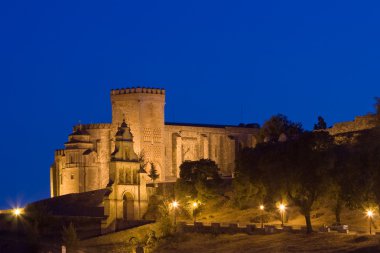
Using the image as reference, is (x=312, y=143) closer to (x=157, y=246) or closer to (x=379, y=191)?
(x=379, y=191)

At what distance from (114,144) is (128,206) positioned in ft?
71.2

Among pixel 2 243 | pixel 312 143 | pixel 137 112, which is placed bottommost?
pixel 2 243

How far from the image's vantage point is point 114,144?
92000 mm

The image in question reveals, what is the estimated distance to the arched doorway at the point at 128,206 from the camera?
70.4 metres

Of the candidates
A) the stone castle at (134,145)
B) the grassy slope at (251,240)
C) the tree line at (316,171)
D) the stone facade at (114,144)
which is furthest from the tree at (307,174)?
the stone facade at (114,144)

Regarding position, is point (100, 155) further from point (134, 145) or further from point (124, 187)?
point (124, 187)

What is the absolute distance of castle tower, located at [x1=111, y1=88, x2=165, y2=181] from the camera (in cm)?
9400

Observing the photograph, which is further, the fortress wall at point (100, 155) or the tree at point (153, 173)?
the fortress wall at point (100, 155)

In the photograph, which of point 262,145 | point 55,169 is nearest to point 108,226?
point 262,145

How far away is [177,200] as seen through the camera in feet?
246

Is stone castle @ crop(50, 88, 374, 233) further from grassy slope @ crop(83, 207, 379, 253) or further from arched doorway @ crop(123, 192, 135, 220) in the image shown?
grassy slope @ crop(83, 207, 379, 253)

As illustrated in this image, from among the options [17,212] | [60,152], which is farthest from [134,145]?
[17,212]

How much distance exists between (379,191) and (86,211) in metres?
37.5

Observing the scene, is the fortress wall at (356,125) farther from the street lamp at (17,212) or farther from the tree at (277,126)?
the street lamp at (17,212)
